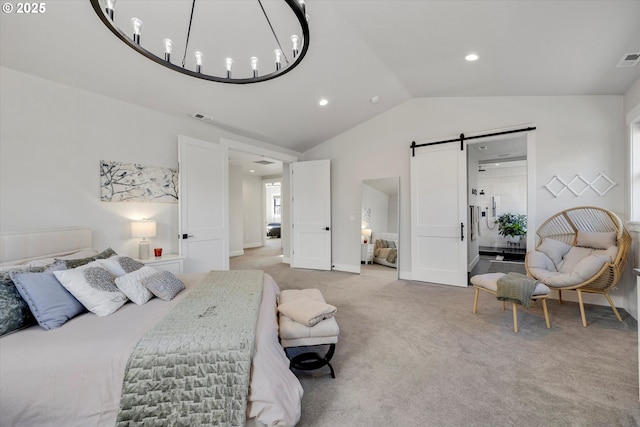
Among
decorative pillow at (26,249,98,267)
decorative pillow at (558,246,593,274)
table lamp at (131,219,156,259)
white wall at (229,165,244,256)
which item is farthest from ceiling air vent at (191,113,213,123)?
decorative pillow at (558,246,593,274)

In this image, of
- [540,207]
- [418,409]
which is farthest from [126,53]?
[540,207]

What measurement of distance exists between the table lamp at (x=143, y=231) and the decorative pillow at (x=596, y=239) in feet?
17.5

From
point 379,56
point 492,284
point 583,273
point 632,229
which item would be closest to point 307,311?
point 492,284

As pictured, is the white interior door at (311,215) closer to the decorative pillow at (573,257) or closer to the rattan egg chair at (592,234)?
the rattan egg chair at (592,234)

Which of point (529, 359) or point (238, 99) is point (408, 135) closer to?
point (238, 99)

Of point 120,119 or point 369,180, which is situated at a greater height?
point 120,119

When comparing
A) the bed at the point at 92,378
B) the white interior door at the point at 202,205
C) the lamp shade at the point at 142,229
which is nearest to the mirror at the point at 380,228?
the white interior door at the point at 202,205

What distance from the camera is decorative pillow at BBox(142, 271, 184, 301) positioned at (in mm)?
2107

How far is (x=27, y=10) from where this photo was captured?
2105 millimetres

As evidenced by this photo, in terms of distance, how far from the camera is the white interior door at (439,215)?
4355 millimetres

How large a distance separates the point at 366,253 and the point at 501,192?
554 cm

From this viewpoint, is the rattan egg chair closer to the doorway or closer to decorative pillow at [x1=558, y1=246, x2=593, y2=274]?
decorative pillow at [x1=558, y1=246, x2=593, y2=274]

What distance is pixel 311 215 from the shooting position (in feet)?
18.7

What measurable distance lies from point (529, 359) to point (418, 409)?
1234mm
